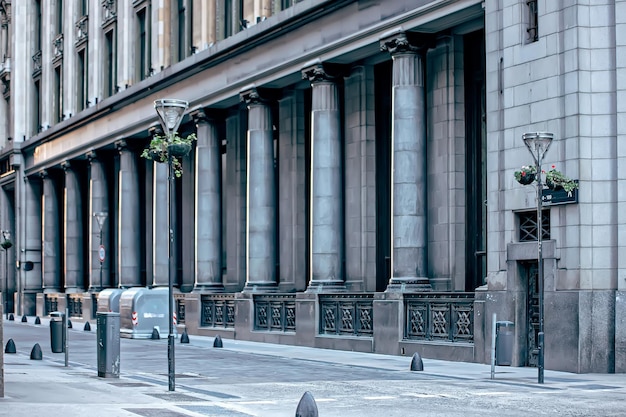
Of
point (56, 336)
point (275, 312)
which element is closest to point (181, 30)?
point (275, 312)

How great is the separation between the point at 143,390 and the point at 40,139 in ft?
162

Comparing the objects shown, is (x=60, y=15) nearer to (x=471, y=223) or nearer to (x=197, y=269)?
(x=197, y=269)

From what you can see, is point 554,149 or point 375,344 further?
point 375,344

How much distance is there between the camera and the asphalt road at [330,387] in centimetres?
1811

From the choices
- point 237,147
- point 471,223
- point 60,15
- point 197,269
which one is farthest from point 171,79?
point 60,15

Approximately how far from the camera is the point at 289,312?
128ft

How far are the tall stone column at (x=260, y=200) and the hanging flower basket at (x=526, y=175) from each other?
57.6 ft

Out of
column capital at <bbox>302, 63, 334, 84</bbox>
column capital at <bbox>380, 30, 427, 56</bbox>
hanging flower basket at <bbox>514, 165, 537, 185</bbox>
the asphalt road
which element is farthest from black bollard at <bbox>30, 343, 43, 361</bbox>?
hanging flower basket at <bbox>514, 165, 537, 185</bbox>

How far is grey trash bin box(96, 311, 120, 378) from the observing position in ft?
78.4

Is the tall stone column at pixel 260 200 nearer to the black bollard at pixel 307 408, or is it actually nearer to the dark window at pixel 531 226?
the dark window at pixel 531 226

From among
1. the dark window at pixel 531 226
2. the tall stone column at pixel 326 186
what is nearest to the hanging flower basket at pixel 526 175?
the dark window at pixel 531 226

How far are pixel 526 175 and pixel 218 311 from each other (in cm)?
2139

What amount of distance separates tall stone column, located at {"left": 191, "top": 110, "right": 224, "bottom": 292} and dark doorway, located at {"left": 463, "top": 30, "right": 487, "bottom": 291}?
14.5 m

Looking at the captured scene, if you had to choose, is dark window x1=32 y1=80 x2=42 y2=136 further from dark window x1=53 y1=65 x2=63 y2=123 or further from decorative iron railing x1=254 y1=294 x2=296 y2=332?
decorative iron railing x1=254 y1=294 x2=296 y2=332
